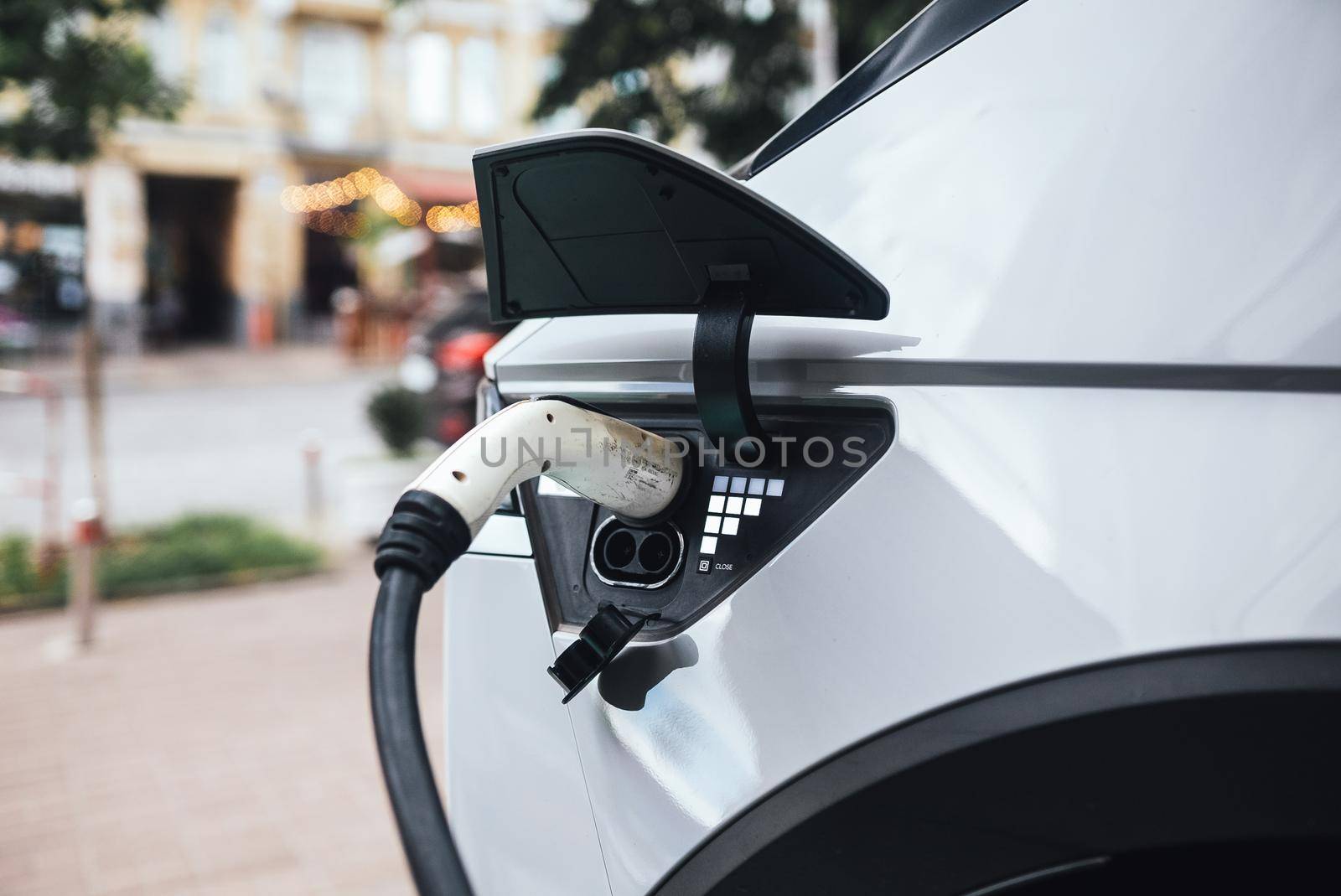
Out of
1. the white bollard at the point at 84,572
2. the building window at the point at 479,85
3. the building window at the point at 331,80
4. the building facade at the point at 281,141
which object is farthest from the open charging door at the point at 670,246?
the building window at the point at 479,85

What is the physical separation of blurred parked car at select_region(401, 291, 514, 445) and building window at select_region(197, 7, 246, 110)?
17617mm

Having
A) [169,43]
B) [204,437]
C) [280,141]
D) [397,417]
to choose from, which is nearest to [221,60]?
[169,43]

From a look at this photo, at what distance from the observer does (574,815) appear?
1124 millimetres

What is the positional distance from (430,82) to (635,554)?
2573cm

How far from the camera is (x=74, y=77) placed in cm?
643

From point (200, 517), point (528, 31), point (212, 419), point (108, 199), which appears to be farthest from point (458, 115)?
point (200, 517)

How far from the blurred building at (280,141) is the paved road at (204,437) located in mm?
4886

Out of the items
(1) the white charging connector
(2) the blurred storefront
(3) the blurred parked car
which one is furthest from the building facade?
(1) the white charging connector

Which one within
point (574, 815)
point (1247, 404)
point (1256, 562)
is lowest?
point (574, 815)

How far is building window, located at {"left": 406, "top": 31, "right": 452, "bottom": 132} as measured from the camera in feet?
80.8

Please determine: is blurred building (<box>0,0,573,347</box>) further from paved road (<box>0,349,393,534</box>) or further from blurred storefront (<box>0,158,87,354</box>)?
paved road (<box>0,349,393,534</box>)

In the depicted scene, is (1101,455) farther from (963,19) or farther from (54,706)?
(54,706)

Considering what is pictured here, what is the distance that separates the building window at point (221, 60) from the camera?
22703 millimetres

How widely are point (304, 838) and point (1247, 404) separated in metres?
3.21
